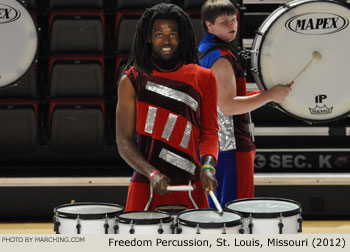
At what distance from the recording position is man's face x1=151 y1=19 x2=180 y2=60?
5.84 ft

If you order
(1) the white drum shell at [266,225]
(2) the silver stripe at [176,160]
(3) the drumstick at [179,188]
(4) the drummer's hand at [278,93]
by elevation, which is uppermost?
(4) the drummer's hand at [278,93]

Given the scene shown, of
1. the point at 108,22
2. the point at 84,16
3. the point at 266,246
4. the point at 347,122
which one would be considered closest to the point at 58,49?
the point at 84,16

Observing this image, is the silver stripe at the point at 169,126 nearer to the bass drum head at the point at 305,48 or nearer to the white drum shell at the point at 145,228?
the white drum shell at the point at 145,228

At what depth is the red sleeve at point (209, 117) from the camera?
6.09ft

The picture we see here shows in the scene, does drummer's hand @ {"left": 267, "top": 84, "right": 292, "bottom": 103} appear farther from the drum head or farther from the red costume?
the drum head

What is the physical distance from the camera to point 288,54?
254 centimetres

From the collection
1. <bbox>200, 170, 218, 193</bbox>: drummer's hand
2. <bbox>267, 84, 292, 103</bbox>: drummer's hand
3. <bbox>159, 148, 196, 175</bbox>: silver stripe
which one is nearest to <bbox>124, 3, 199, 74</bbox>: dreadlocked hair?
<bbox>159, 148, 196, 175</bbox>: silver stripe

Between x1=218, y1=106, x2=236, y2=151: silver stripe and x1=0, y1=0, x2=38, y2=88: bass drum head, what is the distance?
5.64 ft

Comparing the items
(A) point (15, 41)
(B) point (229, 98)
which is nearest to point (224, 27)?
→ (B) point (229, 98)

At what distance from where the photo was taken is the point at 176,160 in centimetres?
182

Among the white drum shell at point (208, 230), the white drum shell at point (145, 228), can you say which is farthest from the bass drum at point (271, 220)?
the white drum shell at point (145, 228)

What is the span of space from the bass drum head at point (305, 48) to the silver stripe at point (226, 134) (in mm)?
219

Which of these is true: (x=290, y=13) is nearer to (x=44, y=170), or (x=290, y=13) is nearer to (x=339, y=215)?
(x=339, y=215)

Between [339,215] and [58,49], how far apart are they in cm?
219
